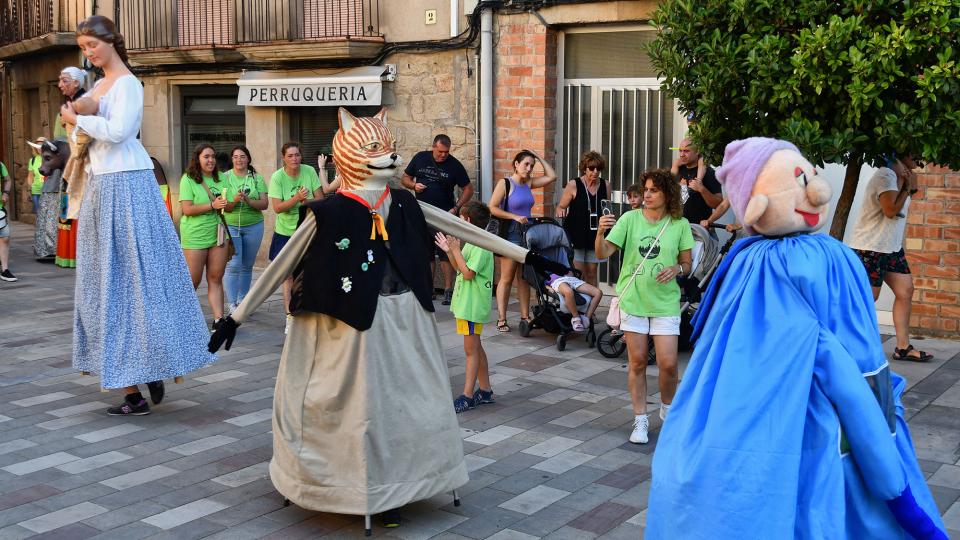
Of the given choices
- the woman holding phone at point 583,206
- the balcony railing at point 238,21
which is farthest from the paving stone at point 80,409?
the balcony railing at point 238,21

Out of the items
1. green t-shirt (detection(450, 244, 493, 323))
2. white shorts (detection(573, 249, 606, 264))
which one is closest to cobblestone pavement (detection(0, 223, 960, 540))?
green t-shirt (detection(450, 244, 493, 323))

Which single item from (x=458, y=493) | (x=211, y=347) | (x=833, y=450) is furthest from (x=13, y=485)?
(x=833, y=450)

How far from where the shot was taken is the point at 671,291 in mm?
6684

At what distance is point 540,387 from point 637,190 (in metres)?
1.64

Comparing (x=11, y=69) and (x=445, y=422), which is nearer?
(x=445, y=422)

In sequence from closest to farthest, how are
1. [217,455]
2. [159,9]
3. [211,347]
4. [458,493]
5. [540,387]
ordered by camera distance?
1. [211,347]
2. [458,493]
3. [217,455]
4. [540,387]
5. [159,9]

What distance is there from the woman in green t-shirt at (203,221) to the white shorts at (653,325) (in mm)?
4874

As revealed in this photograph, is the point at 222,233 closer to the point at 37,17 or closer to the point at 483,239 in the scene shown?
the point at 483,239

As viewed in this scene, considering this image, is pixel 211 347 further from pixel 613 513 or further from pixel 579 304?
pixel 579 304

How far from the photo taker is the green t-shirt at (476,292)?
287 inches

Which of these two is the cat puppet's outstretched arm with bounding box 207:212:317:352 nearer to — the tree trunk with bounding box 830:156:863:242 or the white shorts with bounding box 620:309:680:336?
the white shorts with bounding box 620:309:680:336

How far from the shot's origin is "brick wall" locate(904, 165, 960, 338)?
9.77 m

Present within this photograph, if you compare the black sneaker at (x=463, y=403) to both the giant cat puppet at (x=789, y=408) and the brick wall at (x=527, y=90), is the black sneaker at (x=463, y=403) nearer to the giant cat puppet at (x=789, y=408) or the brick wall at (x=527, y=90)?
the giant cat puppet at (x=789, y=408)

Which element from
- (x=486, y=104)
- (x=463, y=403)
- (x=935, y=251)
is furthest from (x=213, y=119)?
(x=935, y=251)
